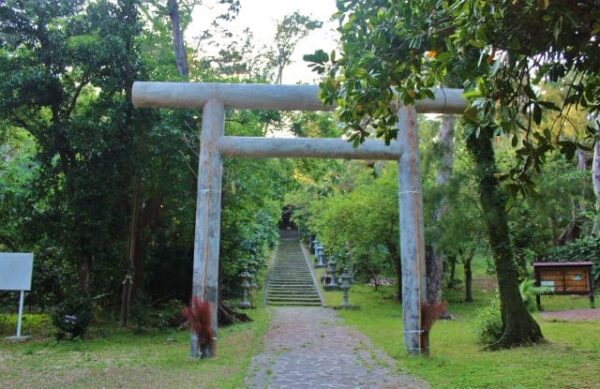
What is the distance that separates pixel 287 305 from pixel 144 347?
9400 millimetres

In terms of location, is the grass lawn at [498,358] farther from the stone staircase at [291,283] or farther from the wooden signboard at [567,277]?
the stone staircase at [291,283]

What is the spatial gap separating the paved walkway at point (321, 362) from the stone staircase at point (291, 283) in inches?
237

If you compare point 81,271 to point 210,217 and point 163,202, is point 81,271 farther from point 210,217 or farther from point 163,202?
point 210,217

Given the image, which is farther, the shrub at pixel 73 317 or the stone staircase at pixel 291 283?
the stone staircase at pixel 291 283

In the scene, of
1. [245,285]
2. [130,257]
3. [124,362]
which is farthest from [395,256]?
[124,362]

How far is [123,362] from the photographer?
8.45 m

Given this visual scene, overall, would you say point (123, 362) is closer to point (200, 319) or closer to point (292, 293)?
point (200, 319)

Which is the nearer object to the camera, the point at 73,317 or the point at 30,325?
the point at 73,317

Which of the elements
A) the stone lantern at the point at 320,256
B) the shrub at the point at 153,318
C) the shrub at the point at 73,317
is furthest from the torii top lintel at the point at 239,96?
the stone lantern at the point at 320,256

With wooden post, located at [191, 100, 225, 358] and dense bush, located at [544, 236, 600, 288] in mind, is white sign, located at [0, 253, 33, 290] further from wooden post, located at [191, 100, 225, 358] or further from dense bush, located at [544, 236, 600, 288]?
dense bush, located at [544, 236, 600, 288]

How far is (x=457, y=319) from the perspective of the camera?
14.6 metres

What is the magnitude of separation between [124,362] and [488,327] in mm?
6346

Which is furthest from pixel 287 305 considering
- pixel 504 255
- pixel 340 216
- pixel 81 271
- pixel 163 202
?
pixel 504 255

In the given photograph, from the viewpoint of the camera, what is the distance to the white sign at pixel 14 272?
10969mm
